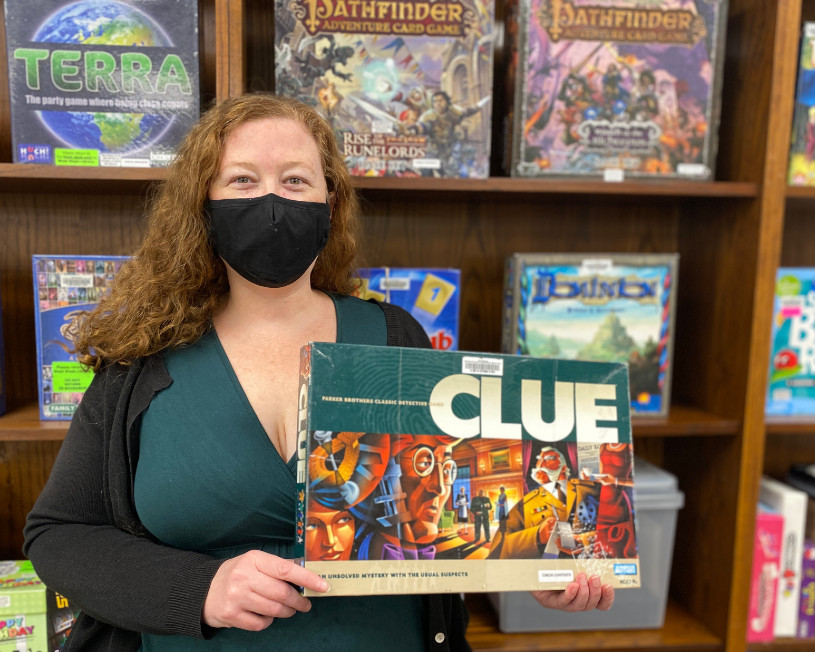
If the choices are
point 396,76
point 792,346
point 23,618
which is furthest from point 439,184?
point 23,618

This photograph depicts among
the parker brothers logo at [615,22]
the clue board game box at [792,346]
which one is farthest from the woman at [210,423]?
the clue board game box at [792,346]

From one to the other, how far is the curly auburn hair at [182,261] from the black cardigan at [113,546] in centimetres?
5

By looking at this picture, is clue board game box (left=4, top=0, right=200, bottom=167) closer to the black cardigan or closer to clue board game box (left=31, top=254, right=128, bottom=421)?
clue board game box (left=31, top=254, right=128, bottom=421)

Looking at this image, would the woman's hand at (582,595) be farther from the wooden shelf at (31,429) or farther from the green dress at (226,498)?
the wooden shelf at (31,429)

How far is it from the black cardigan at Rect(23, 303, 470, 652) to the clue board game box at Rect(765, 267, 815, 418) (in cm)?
101

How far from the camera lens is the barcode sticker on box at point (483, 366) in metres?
0.98

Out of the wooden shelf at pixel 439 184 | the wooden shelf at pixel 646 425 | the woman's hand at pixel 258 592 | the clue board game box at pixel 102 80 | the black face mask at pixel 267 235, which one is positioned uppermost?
the clue board game box at pixel 102 80

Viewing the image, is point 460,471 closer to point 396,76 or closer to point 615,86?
point 396,76

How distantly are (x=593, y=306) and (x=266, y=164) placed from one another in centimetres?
85

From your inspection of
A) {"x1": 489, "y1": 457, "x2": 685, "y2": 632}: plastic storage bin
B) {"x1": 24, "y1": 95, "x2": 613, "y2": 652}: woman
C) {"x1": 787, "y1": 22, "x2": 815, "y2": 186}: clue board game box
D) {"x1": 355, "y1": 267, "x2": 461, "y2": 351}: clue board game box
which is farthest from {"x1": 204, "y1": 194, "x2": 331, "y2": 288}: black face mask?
{"x1": 787, "y1": 22, "x2": 815, "y2": 186}: clue board game box

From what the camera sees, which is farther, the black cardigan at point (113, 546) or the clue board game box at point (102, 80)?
the clue board game box at point (102, 80)

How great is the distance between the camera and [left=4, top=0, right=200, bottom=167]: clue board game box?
131cm

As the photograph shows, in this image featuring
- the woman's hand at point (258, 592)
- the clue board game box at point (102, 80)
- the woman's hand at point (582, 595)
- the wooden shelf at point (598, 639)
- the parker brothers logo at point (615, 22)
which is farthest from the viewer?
the wooden shelf at point (598, 639)

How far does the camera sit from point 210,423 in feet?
3.31
